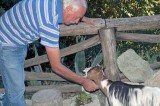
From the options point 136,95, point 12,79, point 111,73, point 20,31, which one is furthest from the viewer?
point 111,73

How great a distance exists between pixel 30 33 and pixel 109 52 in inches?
→ 52.2

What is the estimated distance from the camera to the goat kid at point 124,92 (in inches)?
163

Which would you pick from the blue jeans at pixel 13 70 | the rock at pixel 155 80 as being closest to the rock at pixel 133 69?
the rock at pixel 155 80

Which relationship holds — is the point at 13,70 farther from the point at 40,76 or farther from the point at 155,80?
the point at 155,80

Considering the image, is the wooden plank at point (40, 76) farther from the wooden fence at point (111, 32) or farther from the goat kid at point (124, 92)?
the goat kid at point (124, 92)

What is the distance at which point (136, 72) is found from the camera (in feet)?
16.3

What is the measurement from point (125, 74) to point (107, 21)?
39.0 inches

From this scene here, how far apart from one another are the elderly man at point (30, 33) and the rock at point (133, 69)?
52.9 inches

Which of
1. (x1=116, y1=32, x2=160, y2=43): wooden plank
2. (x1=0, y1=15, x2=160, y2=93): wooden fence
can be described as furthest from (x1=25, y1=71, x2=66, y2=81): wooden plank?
(x1=116, y1=32, x2=160, y2=43): wooden plank

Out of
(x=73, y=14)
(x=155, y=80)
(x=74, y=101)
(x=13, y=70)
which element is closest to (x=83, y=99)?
(x=74, y=101)

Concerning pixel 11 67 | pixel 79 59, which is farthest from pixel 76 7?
pixel 79 59

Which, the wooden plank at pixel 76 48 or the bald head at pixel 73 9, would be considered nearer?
the bald head at pixel 73 9

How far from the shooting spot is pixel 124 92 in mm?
4312

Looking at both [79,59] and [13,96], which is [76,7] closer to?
[13,96]
